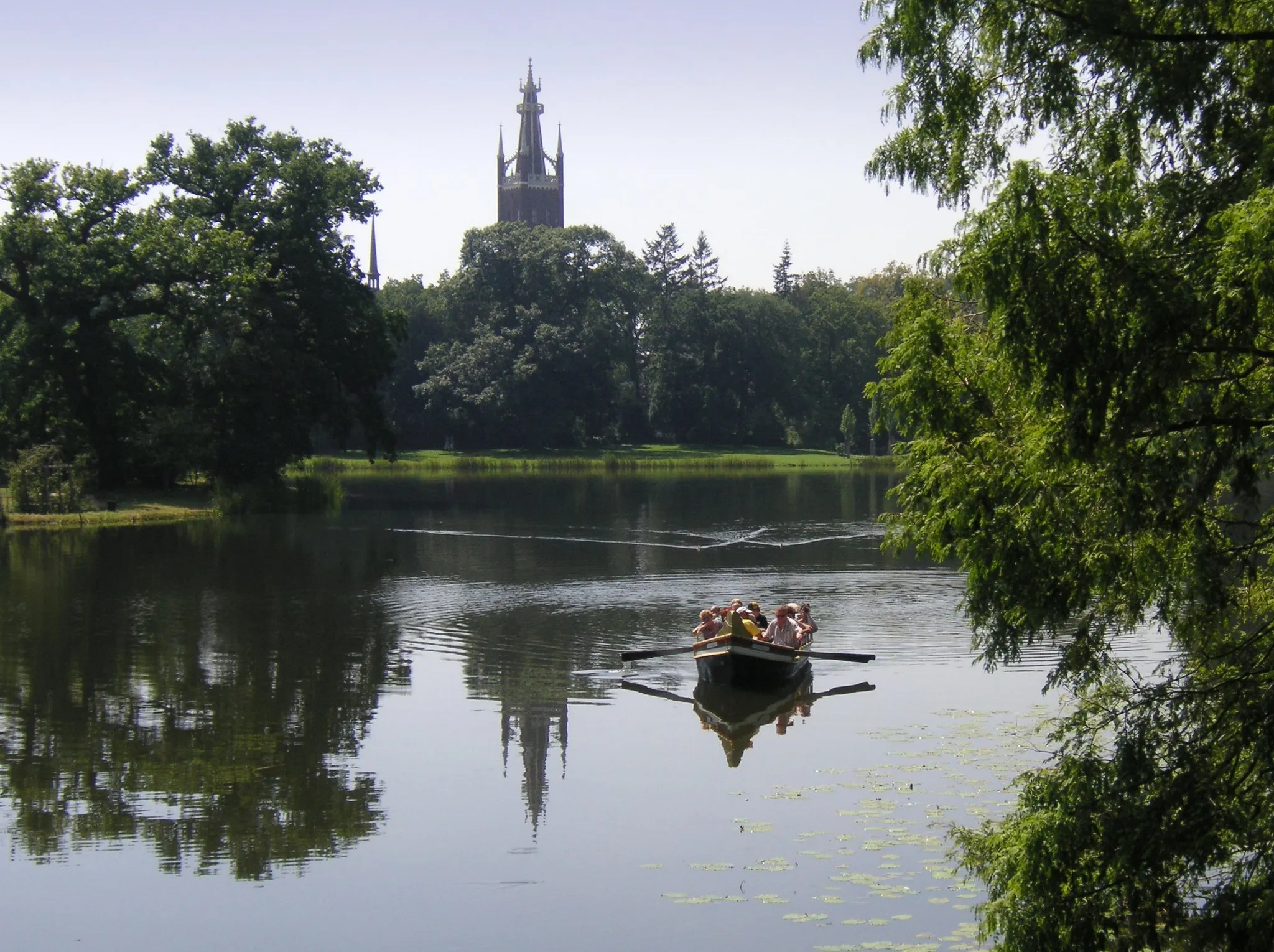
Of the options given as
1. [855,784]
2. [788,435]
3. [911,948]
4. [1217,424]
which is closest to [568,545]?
[855,784]

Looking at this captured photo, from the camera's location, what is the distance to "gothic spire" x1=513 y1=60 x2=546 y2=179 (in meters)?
145

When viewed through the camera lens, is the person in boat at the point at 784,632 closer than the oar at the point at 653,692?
No

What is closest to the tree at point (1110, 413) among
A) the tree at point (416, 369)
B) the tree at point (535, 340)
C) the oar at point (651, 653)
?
the oar at point (651, 653)

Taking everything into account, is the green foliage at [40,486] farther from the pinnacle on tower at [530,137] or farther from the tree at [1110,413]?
the pinnacle on tower at [530,137]

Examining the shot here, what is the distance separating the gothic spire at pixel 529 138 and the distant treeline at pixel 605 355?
41.2 m

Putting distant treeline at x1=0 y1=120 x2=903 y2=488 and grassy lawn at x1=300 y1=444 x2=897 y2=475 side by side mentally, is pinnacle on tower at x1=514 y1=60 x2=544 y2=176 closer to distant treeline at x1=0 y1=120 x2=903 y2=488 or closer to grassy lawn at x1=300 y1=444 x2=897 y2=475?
grassy lawn at x1=300 y1=444 x2=897 y2=475

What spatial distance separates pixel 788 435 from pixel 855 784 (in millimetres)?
89799

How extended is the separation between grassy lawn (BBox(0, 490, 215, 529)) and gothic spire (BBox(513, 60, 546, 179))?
330 feet

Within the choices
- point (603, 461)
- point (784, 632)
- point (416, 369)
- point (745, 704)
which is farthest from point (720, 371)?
point (745, 704)

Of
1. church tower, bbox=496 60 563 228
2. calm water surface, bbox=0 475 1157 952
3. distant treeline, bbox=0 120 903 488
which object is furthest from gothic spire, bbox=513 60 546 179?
calm water surface, bbox=0 475 1157 952

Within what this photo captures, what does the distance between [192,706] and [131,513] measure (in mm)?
27893

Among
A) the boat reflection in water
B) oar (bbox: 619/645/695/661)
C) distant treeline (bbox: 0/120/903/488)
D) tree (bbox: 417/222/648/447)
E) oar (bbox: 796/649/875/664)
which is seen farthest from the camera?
tree (bbox: 417/222/648/447)

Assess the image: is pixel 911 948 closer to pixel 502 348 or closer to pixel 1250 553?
pixel 1250 553

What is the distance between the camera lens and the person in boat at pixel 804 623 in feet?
67.5
